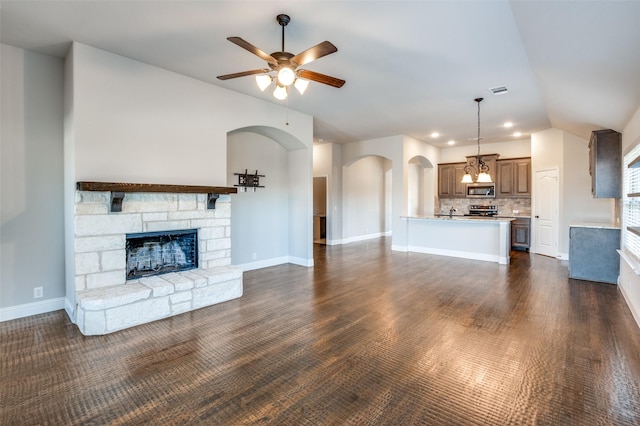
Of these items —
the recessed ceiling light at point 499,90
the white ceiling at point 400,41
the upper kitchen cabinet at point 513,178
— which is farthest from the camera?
the upper kitchen cabinet at point 513,178

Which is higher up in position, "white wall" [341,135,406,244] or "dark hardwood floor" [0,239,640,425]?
"white wall" [341,135,406,244]

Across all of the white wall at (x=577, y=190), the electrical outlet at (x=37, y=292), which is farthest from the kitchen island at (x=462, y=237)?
the electrical outlet at (x=37, y=292)

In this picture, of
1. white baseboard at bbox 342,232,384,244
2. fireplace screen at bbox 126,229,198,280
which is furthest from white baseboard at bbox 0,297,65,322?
white baseboard at bbox 342,232,384,244

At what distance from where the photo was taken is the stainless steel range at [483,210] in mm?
8930

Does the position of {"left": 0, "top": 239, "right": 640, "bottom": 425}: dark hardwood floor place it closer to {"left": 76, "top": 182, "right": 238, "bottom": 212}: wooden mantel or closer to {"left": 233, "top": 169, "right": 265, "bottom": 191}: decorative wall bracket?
{"left": 76, "top": 182, "right": 238, "bottom": 212}: wooden mantel

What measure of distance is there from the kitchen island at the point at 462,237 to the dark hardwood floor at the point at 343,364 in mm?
2284

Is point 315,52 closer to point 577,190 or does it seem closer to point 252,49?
point 252,49

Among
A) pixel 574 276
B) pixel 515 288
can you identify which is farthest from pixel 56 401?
pixel 574 276

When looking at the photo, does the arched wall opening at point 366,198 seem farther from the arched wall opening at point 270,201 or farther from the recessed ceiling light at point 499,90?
the recessed ceiling light at point 499,90

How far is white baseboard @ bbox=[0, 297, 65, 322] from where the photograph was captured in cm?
346

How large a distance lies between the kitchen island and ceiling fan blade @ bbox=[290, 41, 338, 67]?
5.51 meters

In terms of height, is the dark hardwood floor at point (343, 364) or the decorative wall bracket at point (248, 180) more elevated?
the decorative wall bracket at point (248, 180)

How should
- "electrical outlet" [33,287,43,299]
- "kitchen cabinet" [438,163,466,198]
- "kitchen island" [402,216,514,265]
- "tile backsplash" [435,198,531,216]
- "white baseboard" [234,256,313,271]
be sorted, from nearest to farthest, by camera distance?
1. "electrical outlet" [33,287,43,299]
2. "white baseboard" [234,256,313,271]
3. "kitchen island" [402,216,514,265]
4. "tile backsplash" [435,198,531,216]
5. "kitchen cabinet" [438,163,466,198]

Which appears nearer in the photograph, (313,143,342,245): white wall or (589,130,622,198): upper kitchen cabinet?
(589,130,622,198): upper kitchen cabinet
